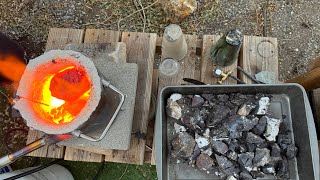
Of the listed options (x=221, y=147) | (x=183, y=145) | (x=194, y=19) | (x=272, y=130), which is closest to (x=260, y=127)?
(x=272, y=130)

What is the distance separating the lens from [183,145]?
1.36 metres

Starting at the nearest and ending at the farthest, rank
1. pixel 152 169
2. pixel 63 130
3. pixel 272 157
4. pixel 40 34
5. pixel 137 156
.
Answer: pixel 63 130 < pixel 272 157 < pixel 137 156 < pixel 152 169 < pixel 40 34

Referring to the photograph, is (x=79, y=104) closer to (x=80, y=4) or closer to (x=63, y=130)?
(x=63, y=130)

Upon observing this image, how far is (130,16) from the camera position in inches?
88.9

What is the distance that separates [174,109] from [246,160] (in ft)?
0.96

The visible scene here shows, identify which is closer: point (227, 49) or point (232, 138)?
point (232, 138)

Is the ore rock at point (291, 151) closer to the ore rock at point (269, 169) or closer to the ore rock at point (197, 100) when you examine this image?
the ore rock at point (269, 169)

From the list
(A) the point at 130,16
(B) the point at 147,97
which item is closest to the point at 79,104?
(B) the point at 147,97

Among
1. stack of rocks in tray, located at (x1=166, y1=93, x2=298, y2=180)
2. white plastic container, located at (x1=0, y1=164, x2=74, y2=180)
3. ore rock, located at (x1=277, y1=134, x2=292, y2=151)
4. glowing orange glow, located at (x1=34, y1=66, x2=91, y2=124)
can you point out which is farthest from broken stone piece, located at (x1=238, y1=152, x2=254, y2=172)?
white plastic container, located at (x1=0, y1=164, x2=74, y2=180)

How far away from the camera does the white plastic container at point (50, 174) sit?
177cm

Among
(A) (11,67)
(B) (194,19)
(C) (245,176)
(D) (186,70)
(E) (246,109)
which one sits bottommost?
(C) (245,176)

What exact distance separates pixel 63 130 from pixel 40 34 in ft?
3.90

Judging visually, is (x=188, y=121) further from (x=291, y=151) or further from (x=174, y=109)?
(x=291, y=151)

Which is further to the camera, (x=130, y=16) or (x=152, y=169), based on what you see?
(x=130, y=16)
